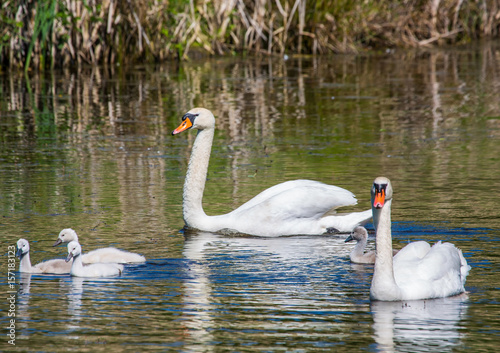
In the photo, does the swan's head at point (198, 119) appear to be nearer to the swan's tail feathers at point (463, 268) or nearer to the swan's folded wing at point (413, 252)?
the swan's folded wing at point (413, 252)

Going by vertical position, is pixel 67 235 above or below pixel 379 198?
below

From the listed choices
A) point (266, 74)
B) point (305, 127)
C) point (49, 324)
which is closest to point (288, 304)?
point (49, 324)

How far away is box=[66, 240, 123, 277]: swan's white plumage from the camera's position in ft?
22.8

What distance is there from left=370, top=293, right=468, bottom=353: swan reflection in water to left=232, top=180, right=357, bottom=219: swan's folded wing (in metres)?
2.17

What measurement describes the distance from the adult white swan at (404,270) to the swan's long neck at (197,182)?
237 centimetres

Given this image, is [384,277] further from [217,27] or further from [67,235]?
[217,27]

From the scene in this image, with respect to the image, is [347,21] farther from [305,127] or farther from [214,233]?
A: [214,233]

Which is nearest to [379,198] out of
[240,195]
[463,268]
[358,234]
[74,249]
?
[463,268]

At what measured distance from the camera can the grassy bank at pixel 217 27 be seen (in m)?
20.4

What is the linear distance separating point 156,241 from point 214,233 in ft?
2.52

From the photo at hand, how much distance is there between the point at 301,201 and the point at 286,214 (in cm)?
17

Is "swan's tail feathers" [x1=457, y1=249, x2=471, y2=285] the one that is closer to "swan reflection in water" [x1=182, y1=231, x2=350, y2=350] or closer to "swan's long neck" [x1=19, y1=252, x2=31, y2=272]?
"swan reflection in water" [x1=182, y1=231, x2=350, y2=350]

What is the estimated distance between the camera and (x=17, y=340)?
5566mm

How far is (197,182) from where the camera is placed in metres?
8.87
